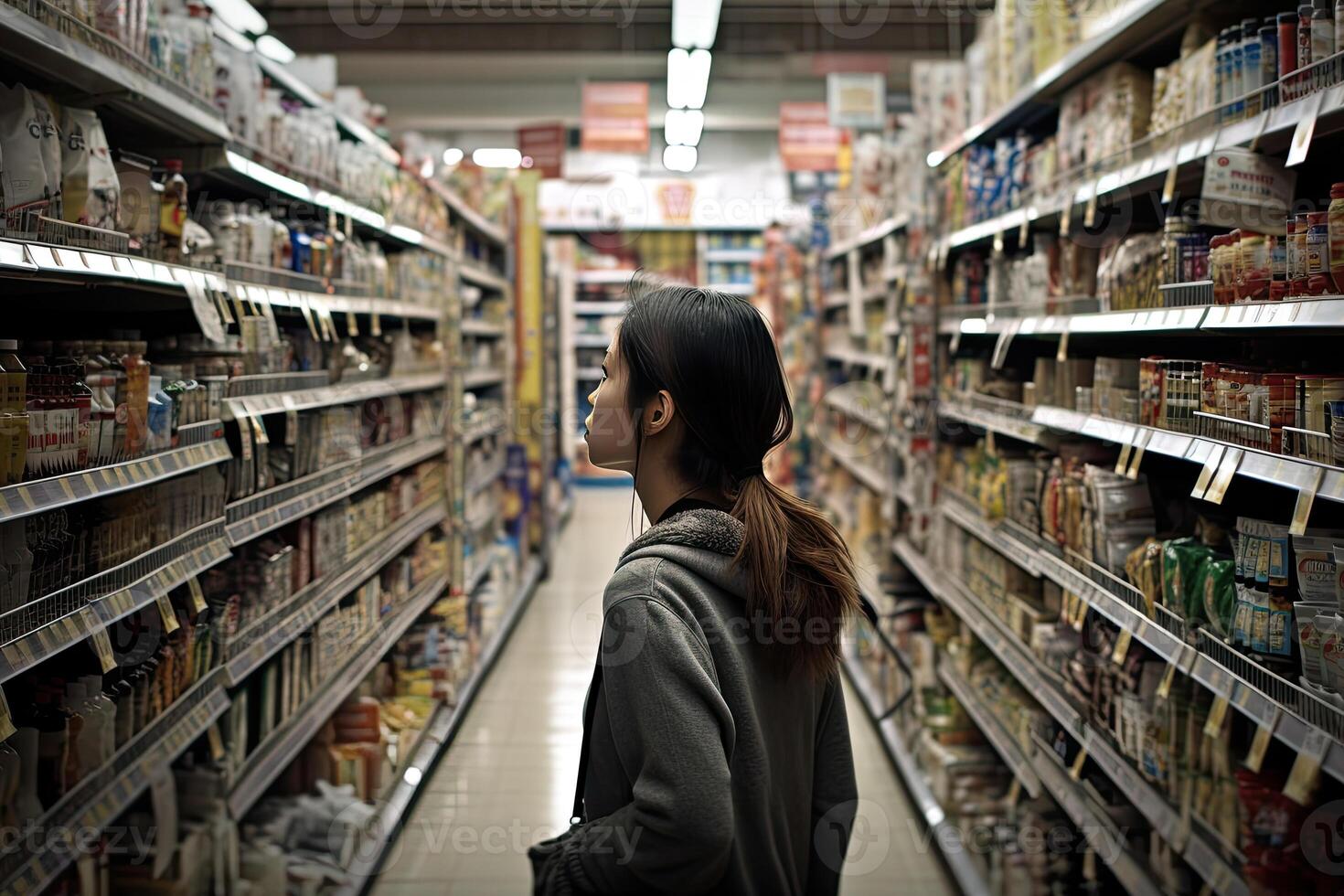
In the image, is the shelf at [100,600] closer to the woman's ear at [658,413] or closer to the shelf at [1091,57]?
the woman's ear at [658,413]

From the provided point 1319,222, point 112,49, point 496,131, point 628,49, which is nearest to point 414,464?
point 112,49

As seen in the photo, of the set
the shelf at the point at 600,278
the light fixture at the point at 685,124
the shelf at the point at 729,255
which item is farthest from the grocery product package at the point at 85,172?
the shelf at the point at 600,278

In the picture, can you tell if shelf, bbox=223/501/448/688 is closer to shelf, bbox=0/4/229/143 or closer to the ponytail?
shelf, bbox=0/4/229/143

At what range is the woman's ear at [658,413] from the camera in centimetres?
A: 139

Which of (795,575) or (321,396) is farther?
(321,396)

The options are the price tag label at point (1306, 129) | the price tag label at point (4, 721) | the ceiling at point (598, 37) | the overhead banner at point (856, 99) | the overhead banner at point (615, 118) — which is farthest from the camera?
the ceiling at point (598, 37)

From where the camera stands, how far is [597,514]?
11.9m

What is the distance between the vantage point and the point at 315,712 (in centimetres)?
331

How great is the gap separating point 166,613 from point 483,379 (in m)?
4.46

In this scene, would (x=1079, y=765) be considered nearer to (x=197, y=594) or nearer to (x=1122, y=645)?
(x=1122, y=645)

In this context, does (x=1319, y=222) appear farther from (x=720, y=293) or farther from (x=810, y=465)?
(x=810, y=465)

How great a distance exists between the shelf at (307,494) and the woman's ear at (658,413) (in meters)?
1.60

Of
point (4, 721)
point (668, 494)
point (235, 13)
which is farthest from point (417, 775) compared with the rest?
point (235, 13)

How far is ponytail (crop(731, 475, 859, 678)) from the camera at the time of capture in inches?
51.9
